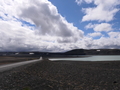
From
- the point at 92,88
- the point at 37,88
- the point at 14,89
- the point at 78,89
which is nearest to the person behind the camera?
the point at 14,89

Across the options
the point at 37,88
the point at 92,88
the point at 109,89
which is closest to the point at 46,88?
the point at 37,88

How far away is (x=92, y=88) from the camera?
1151cm

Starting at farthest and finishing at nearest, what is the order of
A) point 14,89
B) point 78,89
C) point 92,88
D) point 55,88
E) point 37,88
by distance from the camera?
point 92,88 → point 78,89 → point 55,88 → point 37,88 → point 14,89

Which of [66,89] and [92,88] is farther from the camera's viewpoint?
[92,88]

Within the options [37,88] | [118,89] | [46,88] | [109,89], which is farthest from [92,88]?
[37,88]

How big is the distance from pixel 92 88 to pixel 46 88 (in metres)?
5.26

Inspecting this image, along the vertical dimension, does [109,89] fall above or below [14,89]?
below

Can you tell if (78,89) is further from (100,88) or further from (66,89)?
(100,88)

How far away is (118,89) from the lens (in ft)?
36.6

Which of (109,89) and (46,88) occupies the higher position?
(46,88)

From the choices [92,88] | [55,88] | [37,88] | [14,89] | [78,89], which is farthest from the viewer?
[92,88]

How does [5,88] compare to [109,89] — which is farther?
[109,89]

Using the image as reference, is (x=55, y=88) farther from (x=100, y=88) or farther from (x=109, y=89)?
(x=109, y=89)

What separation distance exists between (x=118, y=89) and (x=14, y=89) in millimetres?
10103
